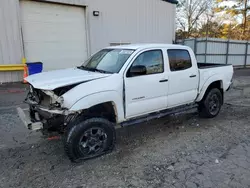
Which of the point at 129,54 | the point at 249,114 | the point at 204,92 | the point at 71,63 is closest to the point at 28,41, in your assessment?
the point at 71,63

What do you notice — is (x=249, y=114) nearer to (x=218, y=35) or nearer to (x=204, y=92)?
(x=204, y=92)

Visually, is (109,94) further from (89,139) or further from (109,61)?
(109,61)

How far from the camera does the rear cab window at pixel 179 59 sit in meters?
4.69

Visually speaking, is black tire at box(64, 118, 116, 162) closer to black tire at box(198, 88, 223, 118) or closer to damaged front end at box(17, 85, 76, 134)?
damaged front end at box(17, 85, 76, 134)

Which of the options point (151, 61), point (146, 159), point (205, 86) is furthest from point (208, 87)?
point (146, 159)

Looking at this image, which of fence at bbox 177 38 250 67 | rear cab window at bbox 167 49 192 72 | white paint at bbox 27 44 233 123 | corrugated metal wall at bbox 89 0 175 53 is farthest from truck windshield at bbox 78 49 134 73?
fence at bbox 177 38 250 67

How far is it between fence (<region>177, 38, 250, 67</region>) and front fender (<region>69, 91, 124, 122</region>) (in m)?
14.1

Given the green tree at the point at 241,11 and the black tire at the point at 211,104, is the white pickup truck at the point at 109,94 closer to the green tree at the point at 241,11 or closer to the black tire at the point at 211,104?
the black tire at the point at 211,104

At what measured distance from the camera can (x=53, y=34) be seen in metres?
10.9

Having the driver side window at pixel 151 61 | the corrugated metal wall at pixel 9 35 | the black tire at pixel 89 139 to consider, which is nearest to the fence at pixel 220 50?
the corrugated metal wall at pixel 9 35

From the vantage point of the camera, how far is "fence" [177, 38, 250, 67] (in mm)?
16531

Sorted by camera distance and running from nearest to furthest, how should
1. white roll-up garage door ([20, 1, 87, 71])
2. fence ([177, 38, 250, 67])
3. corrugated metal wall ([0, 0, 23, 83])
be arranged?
corrugated metal wall ([0, 0, 23, 83])
white roll-up garage door ([20, 1, 87, 71])
fence ([177, 38, 250, 67])

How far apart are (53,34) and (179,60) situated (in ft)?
26.5

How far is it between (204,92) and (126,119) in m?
2.50
